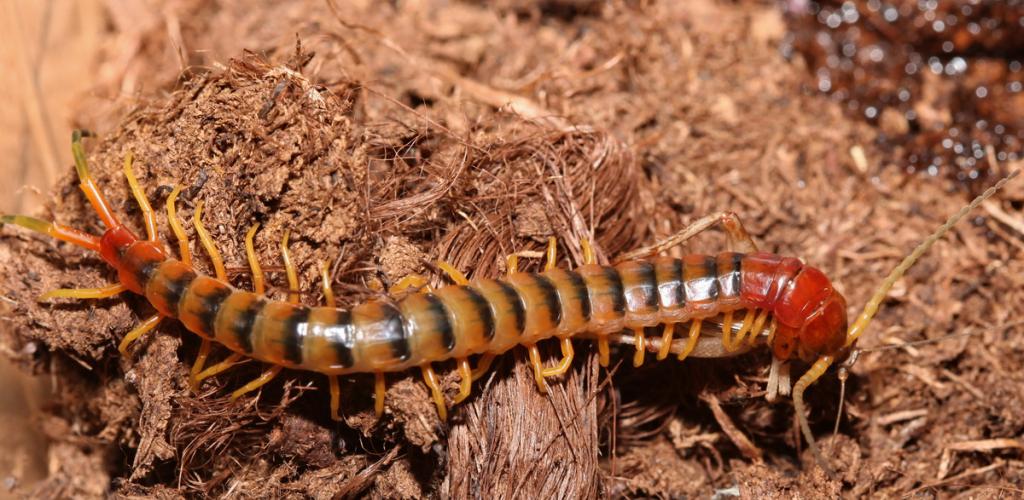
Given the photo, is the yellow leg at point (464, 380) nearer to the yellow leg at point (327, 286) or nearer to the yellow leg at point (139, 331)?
the yellow leg at point (327, 286)

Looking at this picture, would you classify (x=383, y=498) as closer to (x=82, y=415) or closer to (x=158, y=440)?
(x=158, y=440)

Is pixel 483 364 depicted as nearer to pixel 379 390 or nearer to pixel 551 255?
pixel 379 390

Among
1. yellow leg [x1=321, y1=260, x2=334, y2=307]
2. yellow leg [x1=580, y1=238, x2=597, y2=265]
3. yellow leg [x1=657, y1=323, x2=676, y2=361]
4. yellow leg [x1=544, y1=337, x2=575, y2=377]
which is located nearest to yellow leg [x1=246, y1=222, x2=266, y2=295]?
yellow leg [x1=321, y1=260, x2=334, y2=307]

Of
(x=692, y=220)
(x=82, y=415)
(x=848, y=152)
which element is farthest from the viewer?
(x=848, y=152)

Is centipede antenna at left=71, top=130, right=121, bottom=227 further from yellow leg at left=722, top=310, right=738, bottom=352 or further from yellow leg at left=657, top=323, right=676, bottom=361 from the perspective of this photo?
yellow leg at left=722, top=310, right=738, bottom=352

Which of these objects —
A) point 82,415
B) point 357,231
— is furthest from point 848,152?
point 82,415

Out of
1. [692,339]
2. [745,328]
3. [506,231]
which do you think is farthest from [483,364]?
[745,328]
